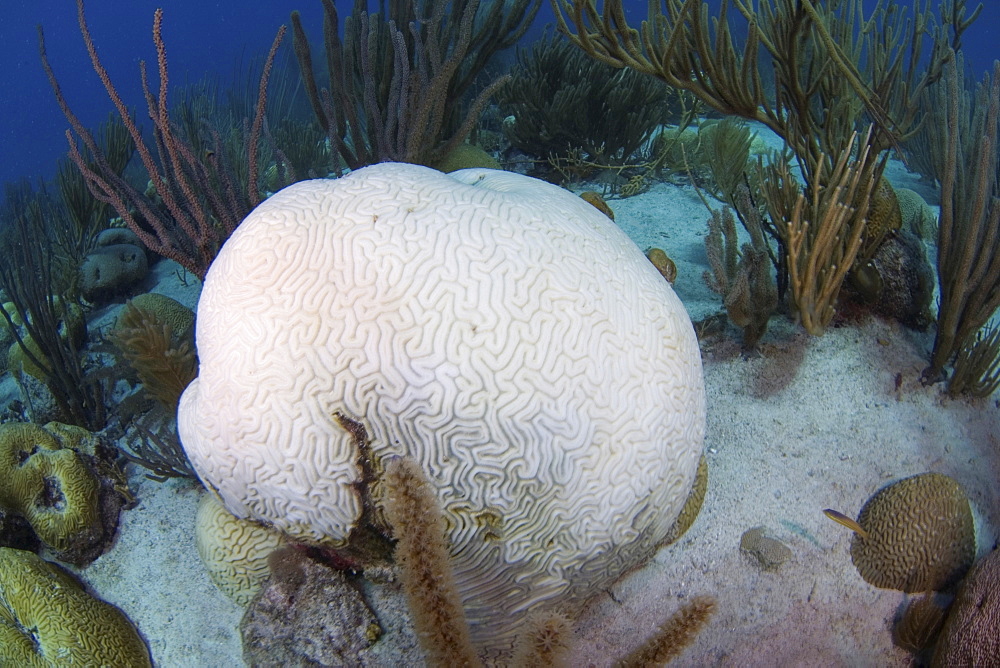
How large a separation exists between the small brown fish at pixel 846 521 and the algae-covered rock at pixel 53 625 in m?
3.23

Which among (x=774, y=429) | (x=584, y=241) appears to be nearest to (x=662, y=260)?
(x=774, y=429)

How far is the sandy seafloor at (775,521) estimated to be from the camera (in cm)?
246

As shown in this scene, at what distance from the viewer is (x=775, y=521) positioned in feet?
8.95

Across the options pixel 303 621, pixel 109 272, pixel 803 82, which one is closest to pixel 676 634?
pixel 303 621

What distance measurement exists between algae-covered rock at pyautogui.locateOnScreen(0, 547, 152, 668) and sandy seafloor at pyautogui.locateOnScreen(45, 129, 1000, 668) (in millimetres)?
136

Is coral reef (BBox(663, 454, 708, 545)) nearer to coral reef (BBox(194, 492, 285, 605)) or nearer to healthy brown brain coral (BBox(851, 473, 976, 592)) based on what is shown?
healthy brown brain coral (BBox(851, 473, 976, 592))

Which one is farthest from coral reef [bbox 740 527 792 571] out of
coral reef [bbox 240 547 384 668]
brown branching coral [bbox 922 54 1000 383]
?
coral reef [bbox 240 547 384 668]


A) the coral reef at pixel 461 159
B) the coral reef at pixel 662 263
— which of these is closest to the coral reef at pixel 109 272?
the coral reef at pixel 461 159

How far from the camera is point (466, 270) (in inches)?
83.2

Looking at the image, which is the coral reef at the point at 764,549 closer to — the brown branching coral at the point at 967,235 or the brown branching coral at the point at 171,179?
the brown branching coral at the point at 967,235

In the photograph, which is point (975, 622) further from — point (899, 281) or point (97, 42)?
point (97, 42)

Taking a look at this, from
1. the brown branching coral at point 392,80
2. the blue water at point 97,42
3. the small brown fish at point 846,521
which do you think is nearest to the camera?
the small brown fish at point 846,521

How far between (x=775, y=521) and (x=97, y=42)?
7556 centimetres

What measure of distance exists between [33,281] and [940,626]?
18.8 ft
